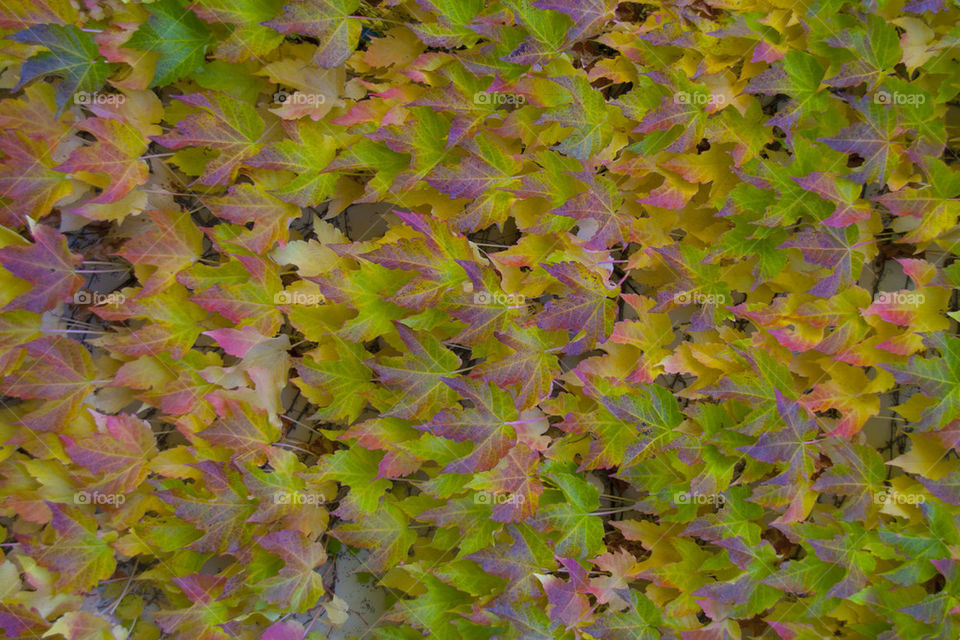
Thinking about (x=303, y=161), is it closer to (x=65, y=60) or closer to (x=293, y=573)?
(x=65, y=60)

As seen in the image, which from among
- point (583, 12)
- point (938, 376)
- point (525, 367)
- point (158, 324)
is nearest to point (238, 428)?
point (158, 324)

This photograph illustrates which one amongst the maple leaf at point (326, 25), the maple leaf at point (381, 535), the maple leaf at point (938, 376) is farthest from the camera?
the maple leaf at point (381, 535)

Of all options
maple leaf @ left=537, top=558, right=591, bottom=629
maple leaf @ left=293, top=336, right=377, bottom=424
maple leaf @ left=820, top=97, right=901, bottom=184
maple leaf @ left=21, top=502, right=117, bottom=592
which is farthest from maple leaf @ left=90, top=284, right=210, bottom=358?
maple leaf @ left=820, top=97, right=901, bottom=184

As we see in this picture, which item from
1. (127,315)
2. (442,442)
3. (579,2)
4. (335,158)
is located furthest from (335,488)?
(579,2)

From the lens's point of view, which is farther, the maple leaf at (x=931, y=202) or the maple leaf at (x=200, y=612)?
the maple leaf at (x=200, y=612)

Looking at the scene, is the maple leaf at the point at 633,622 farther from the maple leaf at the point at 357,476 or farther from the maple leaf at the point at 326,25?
the maple leaf at the point at 326,25

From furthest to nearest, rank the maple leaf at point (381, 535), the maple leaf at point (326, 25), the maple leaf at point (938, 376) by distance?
1. the maple leaf at point (381, 535)
2. the maple leaf at point (326, 25)
3. the maple leaf at point (938, 376)

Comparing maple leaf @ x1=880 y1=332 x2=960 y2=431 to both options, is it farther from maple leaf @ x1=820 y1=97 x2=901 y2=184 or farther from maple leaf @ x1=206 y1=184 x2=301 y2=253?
maple leaf @ x1=206 y1=184 x2=301 y2=253

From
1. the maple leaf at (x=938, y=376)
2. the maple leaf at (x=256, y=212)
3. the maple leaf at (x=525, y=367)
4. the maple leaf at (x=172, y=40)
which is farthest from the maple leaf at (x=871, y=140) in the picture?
the maple leaf at (x=172, y=40)
